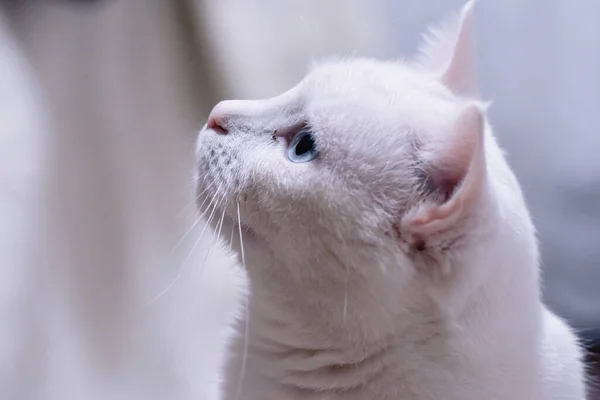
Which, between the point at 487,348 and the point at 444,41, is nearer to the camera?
the point at 487,348

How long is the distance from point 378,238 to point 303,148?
13cm

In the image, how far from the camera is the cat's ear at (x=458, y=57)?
84cm

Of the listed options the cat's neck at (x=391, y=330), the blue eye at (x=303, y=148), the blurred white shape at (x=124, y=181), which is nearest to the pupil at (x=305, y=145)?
the blue eye at (x=303, y=148)

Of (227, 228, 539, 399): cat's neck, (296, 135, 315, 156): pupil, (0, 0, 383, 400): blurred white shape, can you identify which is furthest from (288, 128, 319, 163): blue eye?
(0, 0, 383, 400): blurred white shape

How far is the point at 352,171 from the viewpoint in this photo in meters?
0.71

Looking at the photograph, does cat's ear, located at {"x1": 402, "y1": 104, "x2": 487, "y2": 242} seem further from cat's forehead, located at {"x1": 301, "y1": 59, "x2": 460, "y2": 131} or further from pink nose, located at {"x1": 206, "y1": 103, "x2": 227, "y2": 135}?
pink nose, located at {"x1": 206, "y1": 103, "x2": 227, "y2": 135}

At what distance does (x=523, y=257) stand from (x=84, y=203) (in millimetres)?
878

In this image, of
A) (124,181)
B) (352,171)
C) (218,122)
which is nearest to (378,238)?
(352,171)

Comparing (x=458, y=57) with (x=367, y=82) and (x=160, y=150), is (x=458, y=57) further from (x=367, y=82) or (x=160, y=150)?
(x=160, y=150)

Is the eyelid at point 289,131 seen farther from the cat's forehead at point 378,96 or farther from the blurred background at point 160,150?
the blurred background at point 160,150

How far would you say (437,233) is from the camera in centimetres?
66

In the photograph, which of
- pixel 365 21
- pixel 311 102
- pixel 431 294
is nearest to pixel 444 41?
pixel 311 102

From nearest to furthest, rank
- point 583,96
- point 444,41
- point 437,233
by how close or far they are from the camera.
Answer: point 437,233 → point 444,41 → point 583,96

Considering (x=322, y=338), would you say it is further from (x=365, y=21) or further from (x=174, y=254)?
(x=365, y=21)
